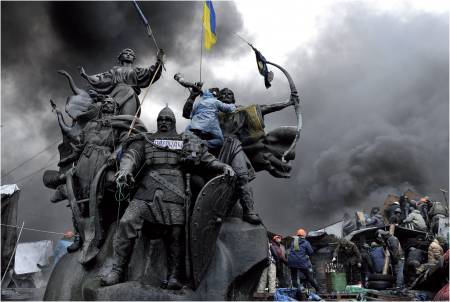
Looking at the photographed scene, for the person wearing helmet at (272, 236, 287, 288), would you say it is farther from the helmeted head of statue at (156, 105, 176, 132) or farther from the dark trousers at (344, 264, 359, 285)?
the helmeted head of statue at (156, 105, 176, 132)

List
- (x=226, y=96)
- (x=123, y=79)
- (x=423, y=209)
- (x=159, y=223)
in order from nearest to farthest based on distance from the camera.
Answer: (x=159, y=223) → (x=226, y=96) → (x=123, y=79) → (x=423, y=209)

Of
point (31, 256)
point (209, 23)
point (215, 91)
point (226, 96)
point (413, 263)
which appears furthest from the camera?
point (31, 256)

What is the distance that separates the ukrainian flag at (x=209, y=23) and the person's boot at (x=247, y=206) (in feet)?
10.9

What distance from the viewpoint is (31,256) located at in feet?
38.3

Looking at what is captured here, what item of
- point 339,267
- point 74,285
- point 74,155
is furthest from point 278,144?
point 339,267

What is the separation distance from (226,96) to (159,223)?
3.39 m

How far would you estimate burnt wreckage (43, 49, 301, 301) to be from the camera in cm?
442

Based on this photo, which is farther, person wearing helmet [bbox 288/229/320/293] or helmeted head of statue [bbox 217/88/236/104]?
person wearing helmet [bbox 288/229/320/293]

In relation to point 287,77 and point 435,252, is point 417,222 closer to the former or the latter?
point 435,252

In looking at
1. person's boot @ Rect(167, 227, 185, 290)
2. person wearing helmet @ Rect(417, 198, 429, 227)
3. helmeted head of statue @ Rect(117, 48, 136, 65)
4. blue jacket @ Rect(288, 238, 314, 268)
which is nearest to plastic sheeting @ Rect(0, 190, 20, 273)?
helmeted head of statue @ Rect(117, 48, 136, 65)

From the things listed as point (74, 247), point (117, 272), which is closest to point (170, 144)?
point (117, 272)

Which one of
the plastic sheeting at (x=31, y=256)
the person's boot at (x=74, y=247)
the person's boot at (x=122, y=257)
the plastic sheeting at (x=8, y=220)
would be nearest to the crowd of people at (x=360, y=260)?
the person's boot at (x=74, y=247)

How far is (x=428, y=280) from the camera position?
6250 mm

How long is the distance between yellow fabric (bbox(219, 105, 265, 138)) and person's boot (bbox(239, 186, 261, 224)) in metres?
1.47
